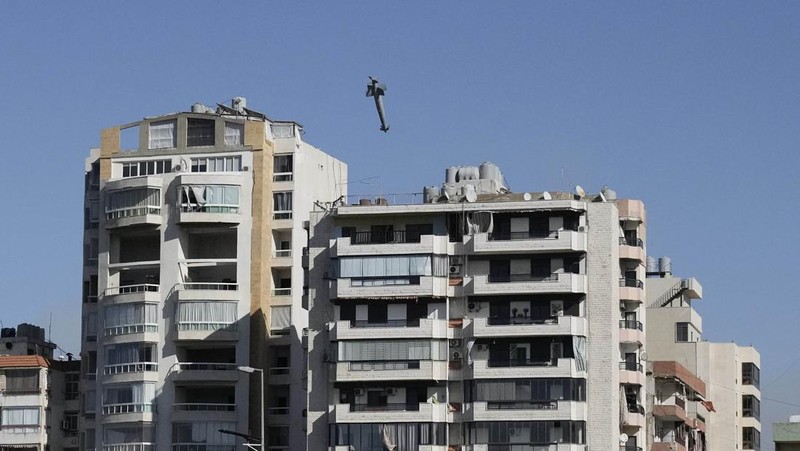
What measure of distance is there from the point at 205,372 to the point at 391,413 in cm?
1761

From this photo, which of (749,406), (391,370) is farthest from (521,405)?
(749,406)

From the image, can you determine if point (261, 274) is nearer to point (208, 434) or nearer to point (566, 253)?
point (208, 434)

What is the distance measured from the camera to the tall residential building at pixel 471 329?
110 m

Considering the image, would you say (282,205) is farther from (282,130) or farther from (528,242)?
(528,242)

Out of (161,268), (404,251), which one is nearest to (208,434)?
(161,268)

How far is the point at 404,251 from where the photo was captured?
370ft

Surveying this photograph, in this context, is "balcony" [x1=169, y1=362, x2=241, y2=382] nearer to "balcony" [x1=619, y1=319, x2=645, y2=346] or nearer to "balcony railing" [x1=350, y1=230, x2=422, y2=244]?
"balcony railing" [x1=350, y1=230, x2=422, y2=244]

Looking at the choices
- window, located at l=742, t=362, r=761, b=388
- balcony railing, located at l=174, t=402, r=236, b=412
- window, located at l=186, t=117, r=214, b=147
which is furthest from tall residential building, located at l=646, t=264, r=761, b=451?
window, located at l=186, t=117, r=214, b=147

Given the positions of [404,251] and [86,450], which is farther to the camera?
[86,450]

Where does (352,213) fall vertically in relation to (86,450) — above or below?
above

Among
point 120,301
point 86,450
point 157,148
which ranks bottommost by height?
point 86,450

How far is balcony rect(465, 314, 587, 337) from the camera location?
11000 cm

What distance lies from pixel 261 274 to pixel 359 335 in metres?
15.7

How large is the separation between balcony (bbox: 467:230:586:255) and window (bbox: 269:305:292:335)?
1877 centimetres
